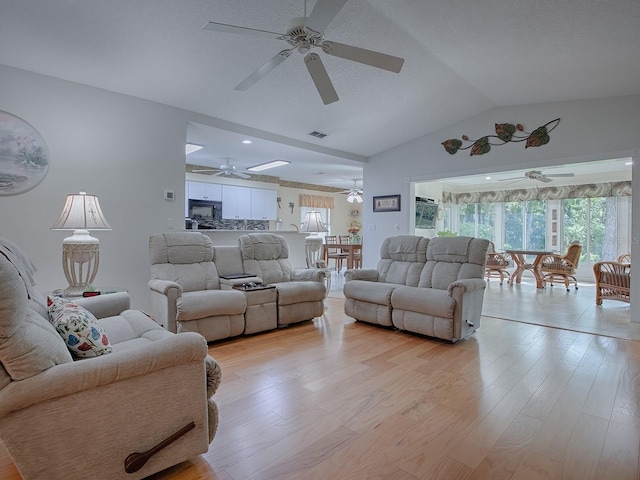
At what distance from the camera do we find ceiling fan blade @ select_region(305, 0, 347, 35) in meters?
2.01

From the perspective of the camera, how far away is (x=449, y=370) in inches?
108

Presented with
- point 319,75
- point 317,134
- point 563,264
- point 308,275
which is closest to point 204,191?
point 317,134

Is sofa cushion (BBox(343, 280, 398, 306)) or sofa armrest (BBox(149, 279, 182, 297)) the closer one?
sofa armrest (BBox(149, 279, 182, 297))

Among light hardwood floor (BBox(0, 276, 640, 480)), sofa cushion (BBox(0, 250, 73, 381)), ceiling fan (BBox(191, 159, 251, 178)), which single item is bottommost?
light hardwood floor (BBox(0, 276, 640, 480))

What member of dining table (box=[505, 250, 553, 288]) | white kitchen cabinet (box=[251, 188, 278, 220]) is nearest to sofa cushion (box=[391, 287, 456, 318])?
dining table (box=[505, 250, 553, 288])

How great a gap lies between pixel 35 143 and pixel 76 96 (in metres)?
0.64

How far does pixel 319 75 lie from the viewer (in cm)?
276

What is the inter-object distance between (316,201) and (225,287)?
649cm

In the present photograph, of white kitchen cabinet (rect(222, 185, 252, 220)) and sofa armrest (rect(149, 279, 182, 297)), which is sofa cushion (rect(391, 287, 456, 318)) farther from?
white kitchen cabinet (rect(222, 185, 252, 220))

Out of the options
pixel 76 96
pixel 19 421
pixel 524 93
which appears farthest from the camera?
pixel 524 93

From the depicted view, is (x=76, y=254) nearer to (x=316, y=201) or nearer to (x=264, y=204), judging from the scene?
(x=264, y=204)

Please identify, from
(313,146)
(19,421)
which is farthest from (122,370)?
(313,146)

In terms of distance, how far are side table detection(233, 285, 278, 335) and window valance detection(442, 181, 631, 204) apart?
7.54 metres

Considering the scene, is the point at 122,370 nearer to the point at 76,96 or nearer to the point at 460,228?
the point at 76,96
